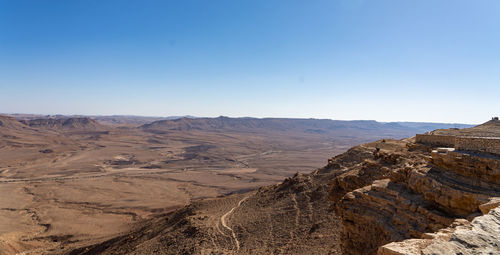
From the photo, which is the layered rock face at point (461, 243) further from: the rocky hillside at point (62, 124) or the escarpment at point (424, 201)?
the rocky hillside at point (62, 124)

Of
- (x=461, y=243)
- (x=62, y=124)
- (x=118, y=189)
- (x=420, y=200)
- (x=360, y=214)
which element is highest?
(x=461, y=243)

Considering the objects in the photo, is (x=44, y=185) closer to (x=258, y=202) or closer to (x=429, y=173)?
(x=258, y=202)

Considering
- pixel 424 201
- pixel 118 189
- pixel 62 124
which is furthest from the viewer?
pixel 62 124

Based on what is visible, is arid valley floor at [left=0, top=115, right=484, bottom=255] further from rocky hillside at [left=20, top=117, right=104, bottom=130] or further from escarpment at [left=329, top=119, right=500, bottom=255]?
rocky hillside at [left=20, top=117, right=104, bottom=130]

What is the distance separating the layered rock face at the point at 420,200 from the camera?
8422mm

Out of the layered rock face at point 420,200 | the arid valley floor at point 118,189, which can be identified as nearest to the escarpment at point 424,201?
the layered rock face at point 420,200

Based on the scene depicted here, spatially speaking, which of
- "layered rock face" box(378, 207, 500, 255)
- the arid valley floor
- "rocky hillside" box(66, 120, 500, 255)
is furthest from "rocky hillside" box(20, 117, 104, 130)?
"layered rock face" box(378, 207, 500, 255)

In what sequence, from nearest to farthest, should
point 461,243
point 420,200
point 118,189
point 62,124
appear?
point 461,243, point 420,200, point 118,189, point 62,124

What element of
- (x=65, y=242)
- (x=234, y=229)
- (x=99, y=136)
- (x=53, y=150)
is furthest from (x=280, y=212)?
(x=99, y=136)

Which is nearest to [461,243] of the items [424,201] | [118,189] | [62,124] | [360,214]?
[424,201]

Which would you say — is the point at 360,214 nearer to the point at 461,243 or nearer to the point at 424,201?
the point at 424,201

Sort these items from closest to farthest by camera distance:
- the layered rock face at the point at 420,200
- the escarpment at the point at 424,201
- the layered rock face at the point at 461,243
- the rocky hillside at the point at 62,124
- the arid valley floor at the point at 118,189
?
the layered rock face at the point at 461,243 → the escarpment at the point at 424,201 → the layered rock face at the point at 420,200 → the arid valley floor at the point at 118,189 → the rocky hillside at the point at 62,124

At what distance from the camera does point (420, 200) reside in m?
9.55

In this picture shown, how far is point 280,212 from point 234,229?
4272mm
